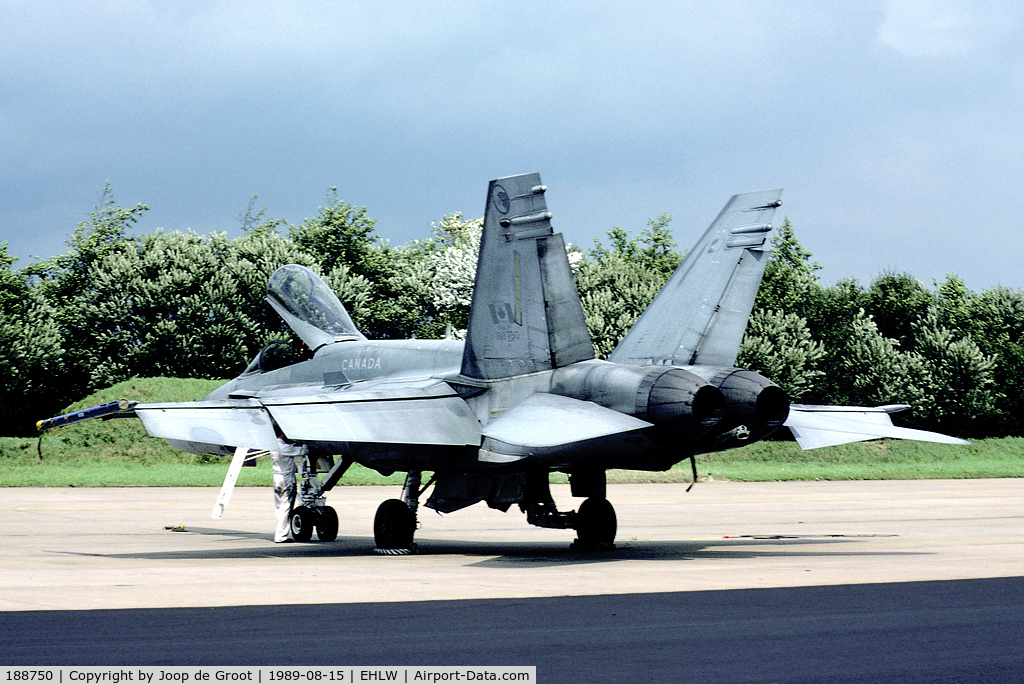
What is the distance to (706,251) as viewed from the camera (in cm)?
1452

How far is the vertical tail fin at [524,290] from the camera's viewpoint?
1391cm

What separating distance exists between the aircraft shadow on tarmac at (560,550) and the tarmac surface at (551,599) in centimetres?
6

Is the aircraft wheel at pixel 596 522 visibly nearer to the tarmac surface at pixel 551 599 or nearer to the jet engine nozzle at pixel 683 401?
the tarmac surface at pixel 551 599

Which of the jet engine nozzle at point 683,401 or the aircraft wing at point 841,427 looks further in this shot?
the aircraft wing at point 841,427

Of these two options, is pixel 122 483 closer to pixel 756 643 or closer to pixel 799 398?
pixel 756 643

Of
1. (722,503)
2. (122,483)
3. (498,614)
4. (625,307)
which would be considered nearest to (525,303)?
(498,614)

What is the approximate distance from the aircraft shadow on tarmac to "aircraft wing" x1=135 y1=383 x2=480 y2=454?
6.08 ft

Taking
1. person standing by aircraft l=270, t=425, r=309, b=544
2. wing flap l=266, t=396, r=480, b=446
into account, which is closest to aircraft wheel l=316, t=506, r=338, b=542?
person standing by aircraft l=270, t=425, r=309, b=544

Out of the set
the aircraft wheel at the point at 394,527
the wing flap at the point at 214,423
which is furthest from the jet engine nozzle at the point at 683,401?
the wing flap at the point at 214,423

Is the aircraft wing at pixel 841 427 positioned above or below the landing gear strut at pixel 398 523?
above

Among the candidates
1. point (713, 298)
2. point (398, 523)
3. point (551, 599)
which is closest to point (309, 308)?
point (398, 523)

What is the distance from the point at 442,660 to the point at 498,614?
87.4 inches

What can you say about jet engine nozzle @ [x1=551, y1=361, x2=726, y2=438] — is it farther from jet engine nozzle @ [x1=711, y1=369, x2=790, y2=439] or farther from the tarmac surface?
the tarmac surface

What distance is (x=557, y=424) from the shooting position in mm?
12938
